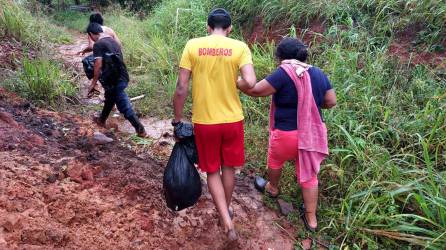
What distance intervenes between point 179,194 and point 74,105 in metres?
3.07

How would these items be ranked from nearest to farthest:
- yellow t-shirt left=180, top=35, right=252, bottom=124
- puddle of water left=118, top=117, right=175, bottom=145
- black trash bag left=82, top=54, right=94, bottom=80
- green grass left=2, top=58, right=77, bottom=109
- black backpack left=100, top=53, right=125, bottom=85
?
yellow t-shirt left=180, top=35, right=252, bottom=124 → black backpack left=100, top=53, right=125, bottom=85 → black trash bag left=82, top=54, right=94, bottom=80 → puddle of water left=118, top=117, right=175, bottom=145 → green grass left=2, top=58, right=77, bottom=109

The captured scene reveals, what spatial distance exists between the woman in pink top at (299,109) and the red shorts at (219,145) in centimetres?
32

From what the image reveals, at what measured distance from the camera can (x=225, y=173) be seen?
119 inches

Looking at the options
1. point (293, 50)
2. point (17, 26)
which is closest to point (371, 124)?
point (293, 50)

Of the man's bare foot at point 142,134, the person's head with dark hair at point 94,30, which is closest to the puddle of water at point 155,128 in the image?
the man's bare foot at point 142,134

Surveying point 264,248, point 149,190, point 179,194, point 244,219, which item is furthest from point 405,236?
point 149,190

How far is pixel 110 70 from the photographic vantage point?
4312mm

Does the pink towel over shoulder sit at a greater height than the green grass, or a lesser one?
greater

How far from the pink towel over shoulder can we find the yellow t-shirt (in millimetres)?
383

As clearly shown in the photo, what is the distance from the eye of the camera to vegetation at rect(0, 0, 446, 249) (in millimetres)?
2957

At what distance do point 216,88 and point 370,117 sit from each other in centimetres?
194

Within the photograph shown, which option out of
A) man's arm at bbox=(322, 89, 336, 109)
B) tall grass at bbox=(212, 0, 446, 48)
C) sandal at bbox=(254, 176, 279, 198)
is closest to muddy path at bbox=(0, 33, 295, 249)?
sandal at bbox=(254, 176, 279, 198)

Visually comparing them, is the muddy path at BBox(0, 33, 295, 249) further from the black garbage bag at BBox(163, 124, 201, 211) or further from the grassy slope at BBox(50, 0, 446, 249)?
the grassy slope at BBox(50, 0, 446, 249)

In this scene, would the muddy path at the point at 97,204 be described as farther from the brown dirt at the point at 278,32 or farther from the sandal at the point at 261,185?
the brown dirt at the point at 278,32
